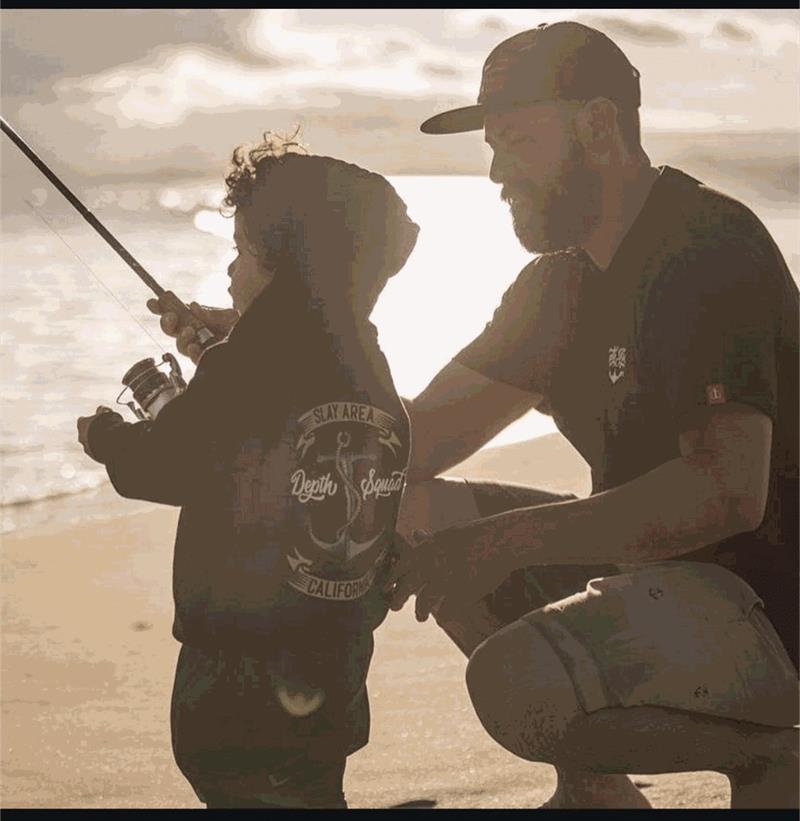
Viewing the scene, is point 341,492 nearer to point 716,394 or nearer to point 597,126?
point 716,394

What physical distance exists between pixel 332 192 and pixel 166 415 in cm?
44

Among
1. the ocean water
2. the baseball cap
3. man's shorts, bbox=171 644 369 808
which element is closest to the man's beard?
the baseball cap

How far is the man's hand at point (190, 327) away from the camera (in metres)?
2.99

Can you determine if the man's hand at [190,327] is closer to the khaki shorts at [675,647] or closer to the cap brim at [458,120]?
the cap brim at [458,120]

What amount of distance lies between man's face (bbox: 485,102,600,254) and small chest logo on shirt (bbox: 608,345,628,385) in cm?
22

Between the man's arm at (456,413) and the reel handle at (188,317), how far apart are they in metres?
0.62

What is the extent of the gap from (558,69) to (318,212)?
0.63m

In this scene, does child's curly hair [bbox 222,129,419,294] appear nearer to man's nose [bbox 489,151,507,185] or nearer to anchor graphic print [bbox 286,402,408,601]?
anchor graphic print [bbox 286,402,408,601]

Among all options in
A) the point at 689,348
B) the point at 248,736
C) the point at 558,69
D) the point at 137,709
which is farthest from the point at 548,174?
the point at 137,709

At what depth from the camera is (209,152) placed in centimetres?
1551

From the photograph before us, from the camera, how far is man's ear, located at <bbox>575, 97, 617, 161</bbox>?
311 centimetres

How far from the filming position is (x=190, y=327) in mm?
3008

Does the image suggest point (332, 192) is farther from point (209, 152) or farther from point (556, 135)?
point (209, 152)

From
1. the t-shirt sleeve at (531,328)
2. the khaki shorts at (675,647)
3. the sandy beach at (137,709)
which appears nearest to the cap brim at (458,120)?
the t-shirt sleeve at (531,328)
